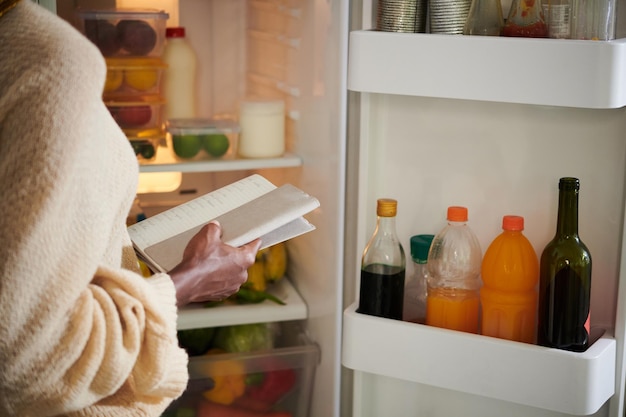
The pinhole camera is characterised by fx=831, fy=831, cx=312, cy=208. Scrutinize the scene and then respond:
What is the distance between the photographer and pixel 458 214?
1.36 metres

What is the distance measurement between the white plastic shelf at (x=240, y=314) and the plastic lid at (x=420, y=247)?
41cm

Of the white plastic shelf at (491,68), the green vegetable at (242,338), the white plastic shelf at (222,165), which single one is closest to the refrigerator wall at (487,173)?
the white plastic shelf at (491,68)

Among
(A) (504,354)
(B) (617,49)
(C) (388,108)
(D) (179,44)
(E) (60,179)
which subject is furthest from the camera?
(D) (179,44)

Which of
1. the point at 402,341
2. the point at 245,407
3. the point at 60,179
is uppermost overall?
the point at 60,179

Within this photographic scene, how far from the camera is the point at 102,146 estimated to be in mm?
804

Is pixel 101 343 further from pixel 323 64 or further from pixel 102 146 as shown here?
pixel 323 64

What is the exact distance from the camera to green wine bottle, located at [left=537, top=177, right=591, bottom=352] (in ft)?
4.24

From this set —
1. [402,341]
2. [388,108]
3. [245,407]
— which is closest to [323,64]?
[388,108]

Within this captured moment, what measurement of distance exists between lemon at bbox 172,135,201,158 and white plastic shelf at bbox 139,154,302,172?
40 millimetres

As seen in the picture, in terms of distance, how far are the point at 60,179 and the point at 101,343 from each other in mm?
171

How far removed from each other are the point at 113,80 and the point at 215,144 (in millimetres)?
247

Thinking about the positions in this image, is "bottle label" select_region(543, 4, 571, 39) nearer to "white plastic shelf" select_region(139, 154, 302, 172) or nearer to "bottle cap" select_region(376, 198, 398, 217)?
"bottle cap" select_region(376, 198, 398, 217)

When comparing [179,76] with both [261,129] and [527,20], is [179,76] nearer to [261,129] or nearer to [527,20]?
[261,129]

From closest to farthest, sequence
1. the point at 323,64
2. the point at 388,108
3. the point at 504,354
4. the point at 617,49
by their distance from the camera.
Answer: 1. the point at 617,49
2. the point at 504,354
3. the point at 388,108
4. the point at 323,64
